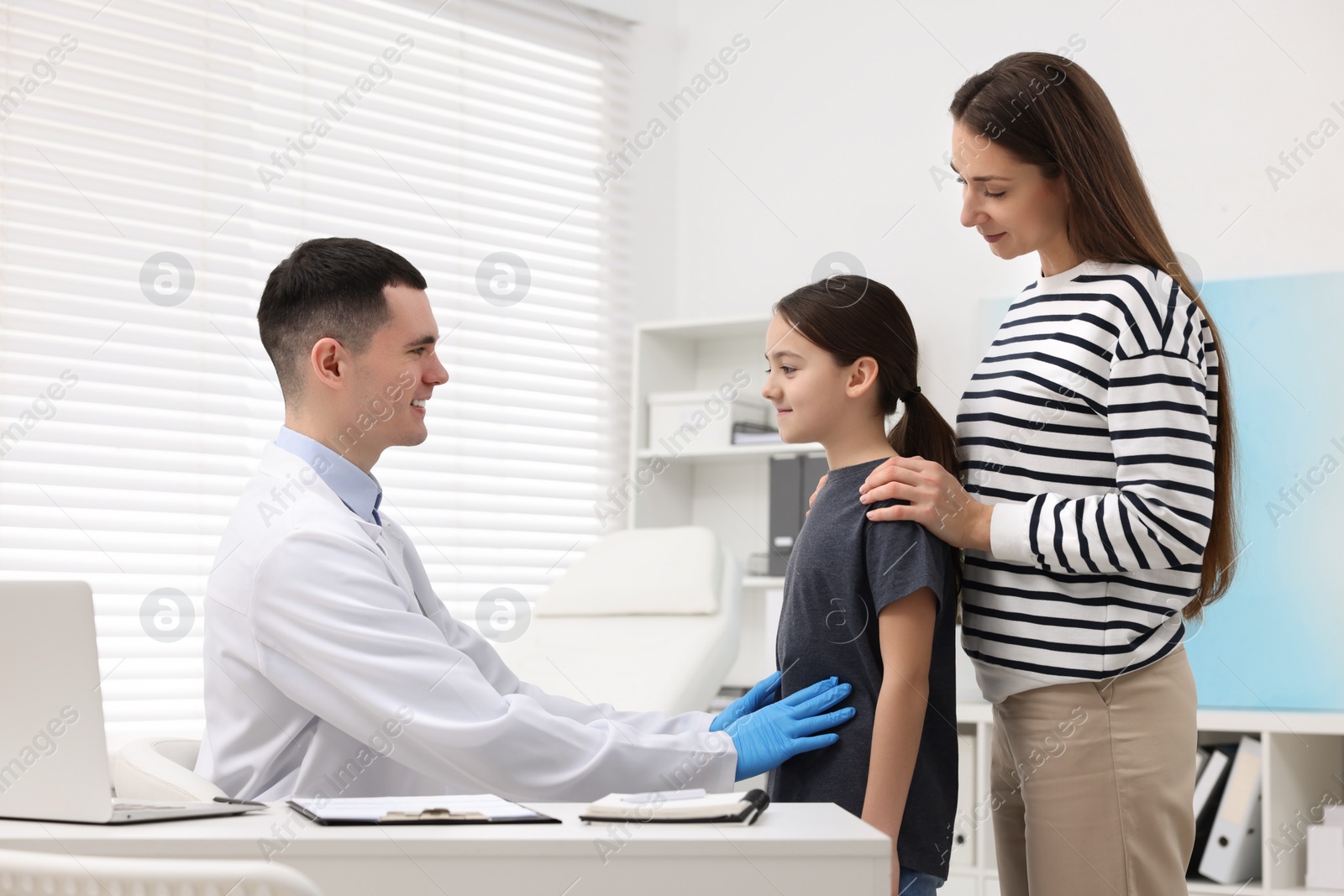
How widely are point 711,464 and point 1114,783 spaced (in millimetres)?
2726

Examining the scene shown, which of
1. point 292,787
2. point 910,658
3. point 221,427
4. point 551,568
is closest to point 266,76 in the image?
point 221,427

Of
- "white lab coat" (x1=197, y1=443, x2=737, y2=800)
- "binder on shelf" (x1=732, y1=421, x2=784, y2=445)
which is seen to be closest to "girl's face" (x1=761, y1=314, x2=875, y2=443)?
"white lab coat" (x1=197, y1=443, x2=737, y2=800)

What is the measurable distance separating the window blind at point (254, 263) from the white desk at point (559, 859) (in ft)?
5.78

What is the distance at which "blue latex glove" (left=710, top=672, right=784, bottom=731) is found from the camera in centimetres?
148

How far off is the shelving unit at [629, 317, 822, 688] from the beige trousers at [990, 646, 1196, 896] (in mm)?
2293

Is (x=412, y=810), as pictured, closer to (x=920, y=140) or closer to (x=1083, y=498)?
(x=1083, y=498)

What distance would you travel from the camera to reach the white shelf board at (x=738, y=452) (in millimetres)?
3422

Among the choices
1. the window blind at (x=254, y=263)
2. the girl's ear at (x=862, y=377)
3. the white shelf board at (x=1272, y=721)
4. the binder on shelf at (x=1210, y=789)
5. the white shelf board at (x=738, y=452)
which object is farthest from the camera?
the white shelf board at (x=738, y=452)

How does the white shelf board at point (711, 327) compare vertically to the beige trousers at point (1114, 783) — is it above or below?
above

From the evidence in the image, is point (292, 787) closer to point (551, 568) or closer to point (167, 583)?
point (167, 583)

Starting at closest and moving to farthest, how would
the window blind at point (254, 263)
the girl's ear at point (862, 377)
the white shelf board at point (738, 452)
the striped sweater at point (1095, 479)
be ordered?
the striped sweater at point (1095, 479) → the girl's ear at point (862, 377) → the window blind at point (254, 263) → the white shelf board at point (738, 452)

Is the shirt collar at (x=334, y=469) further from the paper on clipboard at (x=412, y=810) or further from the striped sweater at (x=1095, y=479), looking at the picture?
the striped sweater at (x=1095, y=479)

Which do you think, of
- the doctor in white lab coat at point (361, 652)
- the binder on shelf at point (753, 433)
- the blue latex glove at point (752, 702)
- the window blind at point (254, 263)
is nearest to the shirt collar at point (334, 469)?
the doctor in white lab coat at point (361, 652)

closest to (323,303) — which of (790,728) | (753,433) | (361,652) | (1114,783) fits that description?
(361,652)
